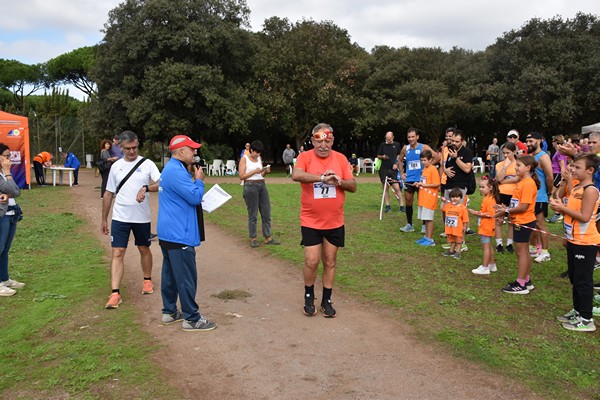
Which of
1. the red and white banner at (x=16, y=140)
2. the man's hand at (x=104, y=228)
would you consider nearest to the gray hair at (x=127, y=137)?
the man's hand at (x=104, y=228)

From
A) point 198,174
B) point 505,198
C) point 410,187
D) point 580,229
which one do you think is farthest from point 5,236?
point 505,198

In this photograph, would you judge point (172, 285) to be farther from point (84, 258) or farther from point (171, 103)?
point (171, 103)

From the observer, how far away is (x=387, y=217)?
12258 mm

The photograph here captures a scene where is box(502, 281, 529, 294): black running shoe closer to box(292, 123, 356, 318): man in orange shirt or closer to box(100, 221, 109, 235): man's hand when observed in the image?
box(292, 123, 356, 318): man in orange shirt

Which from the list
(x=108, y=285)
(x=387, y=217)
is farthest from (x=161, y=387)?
(x=387, y=217)

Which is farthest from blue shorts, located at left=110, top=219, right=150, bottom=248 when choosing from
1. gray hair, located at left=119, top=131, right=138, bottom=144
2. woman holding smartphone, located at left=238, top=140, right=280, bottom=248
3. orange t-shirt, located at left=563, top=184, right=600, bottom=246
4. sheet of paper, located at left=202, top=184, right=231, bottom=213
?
orange t-shirt, located at left=563, top=184, right=600, bottom=246

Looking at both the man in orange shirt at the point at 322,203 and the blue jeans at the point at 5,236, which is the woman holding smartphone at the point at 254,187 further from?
the blue jeans at the point at 5,236

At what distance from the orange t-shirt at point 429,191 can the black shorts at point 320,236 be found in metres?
4.00

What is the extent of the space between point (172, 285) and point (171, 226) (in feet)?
2.33

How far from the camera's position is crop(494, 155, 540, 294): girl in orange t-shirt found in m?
6.05

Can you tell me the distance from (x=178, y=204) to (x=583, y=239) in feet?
13.4

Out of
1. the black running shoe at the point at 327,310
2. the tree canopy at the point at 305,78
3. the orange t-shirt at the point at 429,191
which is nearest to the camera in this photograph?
the black running shoe at the point at 327,310

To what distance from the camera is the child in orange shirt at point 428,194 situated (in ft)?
29.3

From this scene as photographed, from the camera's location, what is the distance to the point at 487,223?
6.96 metres
